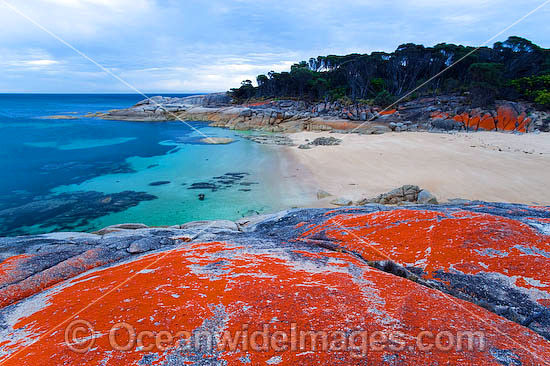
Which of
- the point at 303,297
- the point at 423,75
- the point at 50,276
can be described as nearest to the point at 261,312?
the point at 303,297

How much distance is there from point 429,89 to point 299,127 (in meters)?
21.0

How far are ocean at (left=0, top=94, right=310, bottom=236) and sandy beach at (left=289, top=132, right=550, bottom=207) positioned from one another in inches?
118

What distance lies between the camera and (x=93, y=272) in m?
4.76

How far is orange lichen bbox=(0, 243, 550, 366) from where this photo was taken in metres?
2.40

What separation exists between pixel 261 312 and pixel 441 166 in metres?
17.4

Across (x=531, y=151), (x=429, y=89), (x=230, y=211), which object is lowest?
(x=230, y=211)

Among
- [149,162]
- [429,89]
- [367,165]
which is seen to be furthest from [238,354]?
[429,89]

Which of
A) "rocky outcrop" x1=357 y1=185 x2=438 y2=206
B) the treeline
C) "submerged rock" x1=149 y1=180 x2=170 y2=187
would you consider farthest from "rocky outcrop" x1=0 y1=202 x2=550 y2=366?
the treeline

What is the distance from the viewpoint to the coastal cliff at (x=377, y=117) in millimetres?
27734

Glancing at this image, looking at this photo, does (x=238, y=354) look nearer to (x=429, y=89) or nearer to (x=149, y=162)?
(x=149, y=162)

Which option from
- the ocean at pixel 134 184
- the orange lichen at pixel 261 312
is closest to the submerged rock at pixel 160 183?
the ocean at pixel 134 184

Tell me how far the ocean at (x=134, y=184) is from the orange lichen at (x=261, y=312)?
8494 millimetres

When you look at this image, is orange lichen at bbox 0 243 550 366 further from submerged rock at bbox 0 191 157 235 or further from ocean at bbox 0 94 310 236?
submerged rock at bbox 0 191 157 235

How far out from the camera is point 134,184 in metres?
17.8
